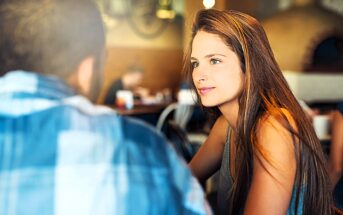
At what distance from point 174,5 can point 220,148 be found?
4.63 m

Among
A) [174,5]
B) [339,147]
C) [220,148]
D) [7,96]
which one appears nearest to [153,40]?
[174,5]

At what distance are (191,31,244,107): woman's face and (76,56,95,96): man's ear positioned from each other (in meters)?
0.25

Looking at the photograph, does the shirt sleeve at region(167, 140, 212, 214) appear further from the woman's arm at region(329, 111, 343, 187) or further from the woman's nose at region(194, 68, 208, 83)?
the woman's arm at region(329, 111, 343, 187)

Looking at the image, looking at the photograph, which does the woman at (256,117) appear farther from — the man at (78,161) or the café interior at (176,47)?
the café interior at (176,47)

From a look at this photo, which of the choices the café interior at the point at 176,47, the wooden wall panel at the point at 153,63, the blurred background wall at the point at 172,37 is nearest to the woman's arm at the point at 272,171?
the café interior at the point at 176,47

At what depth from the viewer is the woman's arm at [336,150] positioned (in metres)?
1.72

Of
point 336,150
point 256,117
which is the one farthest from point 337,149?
point 256,117

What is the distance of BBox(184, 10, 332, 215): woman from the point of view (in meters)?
0.88

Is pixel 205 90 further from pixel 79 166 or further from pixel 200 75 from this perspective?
pixel 79 166

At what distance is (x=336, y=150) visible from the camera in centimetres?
178

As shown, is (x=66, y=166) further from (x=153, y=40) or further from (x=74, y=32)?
(x=153, y=40)

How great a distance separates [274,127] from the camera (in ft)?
2.94

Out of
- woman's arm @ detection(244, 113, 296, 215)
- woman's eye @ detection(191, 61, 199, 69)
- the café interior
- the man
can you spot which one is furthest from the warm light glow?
the café interior

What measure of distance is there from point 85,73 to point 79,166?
0.37 meters
